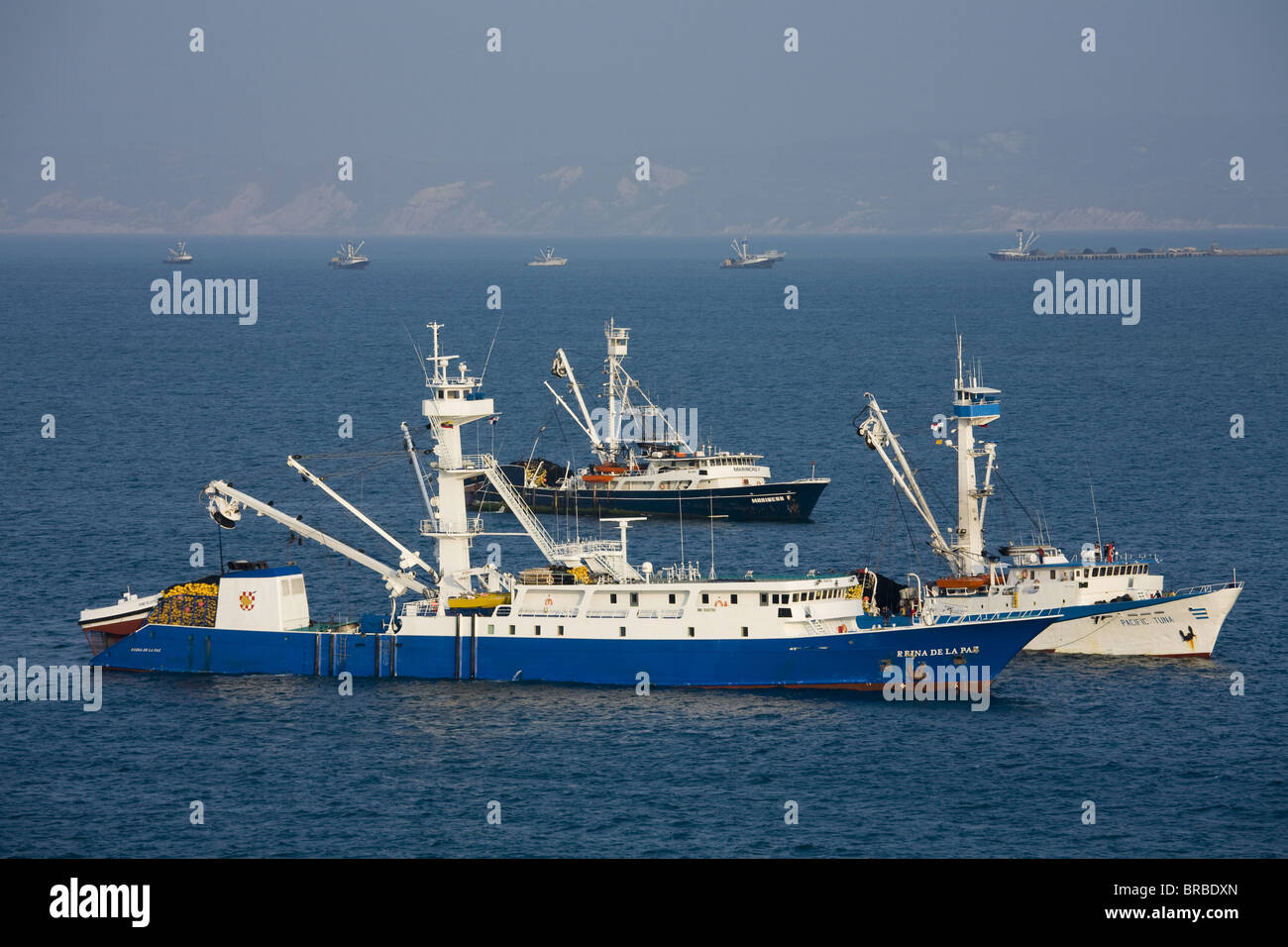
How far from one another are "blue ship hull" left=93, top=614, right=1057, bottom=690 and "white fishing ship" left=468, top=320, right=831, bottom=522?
36.4 m

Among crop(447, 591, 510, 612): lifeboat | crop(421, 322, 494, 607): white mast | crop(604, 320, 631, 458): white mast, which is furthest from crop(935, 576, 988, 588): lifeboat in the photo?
crop(604, 320, 631, 458): white mast

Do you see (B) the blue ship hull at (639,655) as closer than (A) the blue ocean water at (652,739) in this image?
No

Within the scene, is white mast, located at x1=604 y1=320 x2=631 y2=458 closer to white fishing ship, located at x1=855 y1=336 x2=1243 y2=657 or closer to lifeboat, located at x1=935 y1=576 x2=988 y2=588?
lifeboat, located at x1=935 y1=576 x2=988 y2=588

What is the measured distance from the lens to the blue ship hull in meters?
76.2

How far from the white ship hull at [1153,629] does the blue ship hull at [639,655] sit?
20.0 ft

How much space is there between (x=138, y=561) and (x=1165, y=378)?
120586 millimetres

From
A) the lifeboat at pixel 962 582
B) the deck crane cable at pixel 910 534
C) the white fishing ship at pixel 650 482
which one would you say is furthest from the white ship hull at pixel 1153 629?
the white fishing ship at pixel 650 482

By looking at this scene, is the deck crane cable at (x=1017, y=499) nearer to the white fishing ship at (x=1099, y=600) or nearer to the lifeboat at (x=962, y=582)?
the white fishing ship at (x=1099, y=600)

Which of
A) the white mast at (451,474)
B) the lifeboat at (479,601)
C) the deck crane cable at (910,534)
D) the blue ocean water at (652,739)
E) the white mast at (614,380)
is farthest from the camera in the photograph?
the white mast at (614,380)

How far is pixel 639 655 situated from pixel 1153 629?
23.9m

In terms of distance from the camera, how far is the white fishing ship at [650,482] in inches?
4596

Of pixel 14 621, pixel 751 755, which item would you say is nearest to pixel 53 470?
pixel 14 621
